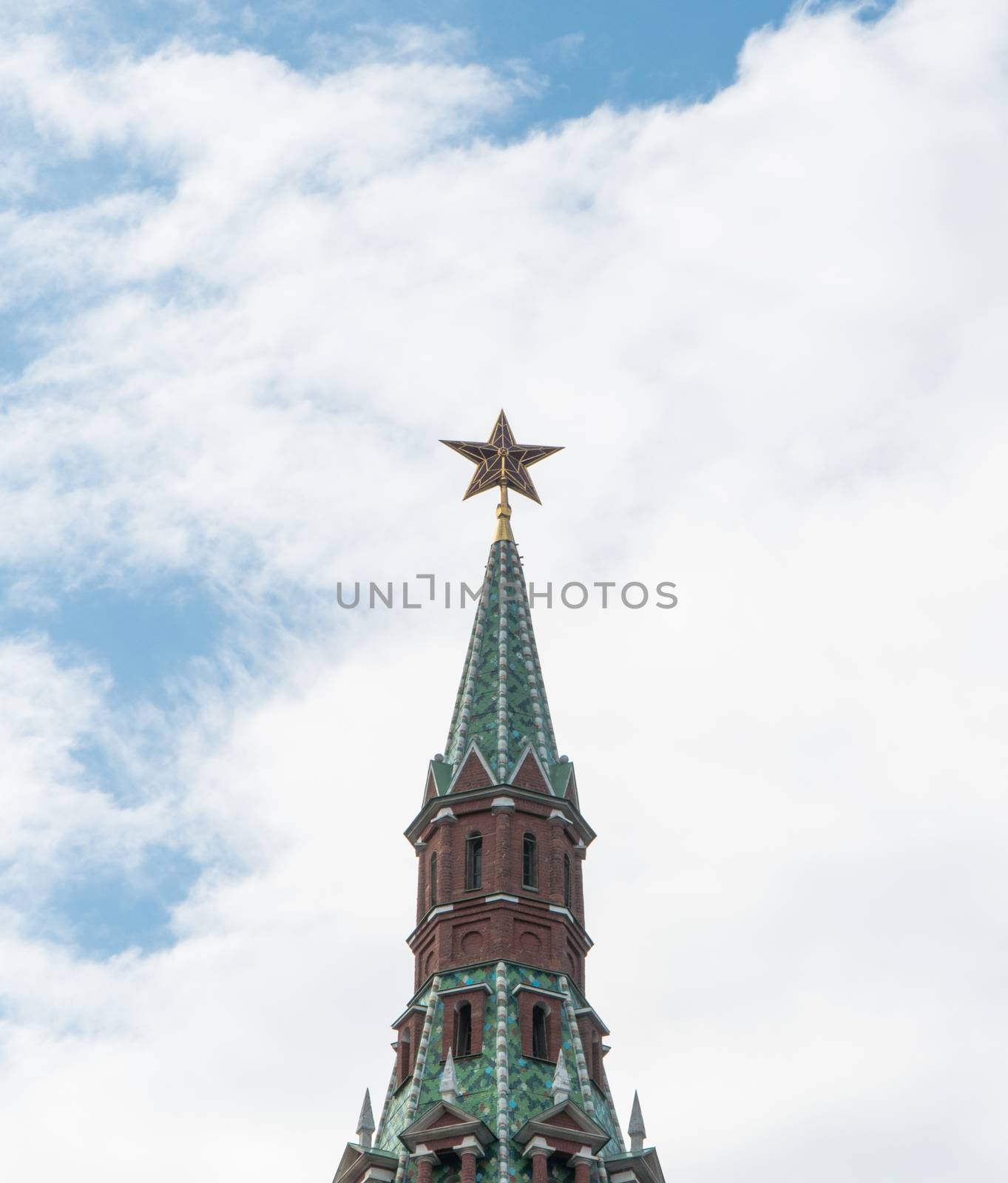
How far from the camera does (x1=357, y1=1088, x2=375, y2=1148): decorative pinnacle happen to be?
6844 centimetres

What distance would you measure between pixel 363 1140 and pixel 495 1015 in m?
5.67

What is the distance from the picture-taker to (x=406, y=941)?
2936 inches

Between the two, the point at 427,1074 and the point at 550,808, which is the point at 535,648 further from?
the point at 427,1074

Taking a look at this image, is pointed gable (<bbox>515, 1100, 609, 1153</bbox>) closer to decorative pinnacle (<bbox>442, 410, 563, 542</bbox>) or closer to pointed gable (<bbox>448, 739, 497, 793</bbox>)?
pointed gable (<bbox>448, 739, 497, 793</bbox>)

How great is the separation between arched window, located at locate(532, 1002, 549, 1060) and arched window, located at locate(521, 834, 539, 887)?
16.2 ft

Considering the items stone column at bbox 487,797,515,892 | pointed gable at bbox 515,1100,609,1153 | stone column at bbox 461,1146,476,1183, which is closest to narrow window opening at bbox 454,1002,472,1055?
pointed gable at bbox 515,1100,609,1153

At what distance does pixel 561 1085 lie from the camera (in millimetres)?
65938

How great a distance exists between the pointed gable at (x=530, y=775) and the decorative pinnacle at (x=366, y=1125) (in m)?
12.3

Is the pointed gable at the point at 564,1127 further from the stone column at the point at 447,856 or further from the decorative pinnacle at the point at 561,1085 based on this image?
the stone column at the point at 447,856

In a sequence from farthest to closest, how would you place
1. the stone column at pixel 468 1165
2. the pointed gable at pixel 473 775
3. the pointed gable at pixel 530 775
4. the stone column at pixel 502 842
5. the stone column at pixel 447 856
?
the pointed gable at pixel 530 775 → the pointed gable at pixel 473 775 → the stone column at pixel 447 856 → the stone column at pixel 502 842 → the stone column at pixel 468 1165

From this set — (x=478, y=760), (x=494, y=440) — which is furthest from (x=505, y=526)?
(x=478, y=760)

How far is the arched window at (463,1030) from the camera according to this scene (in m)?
68.6

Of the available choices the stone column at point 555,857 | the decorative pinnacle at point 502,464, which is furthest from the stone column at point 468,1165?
the decorative pinnacle at point 502,464

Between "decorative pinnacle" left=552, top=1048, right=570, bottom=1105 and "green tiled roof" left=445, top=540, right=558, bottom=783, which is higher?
"green tiled roof" left=445, top=540, right=558, bottom=783
